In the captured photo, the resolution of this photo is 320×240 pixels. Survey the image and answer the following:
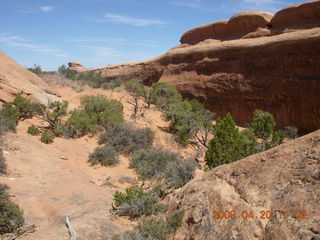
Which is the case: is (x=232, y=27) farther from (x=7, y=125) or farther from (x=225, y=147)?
(x=7, y=125)

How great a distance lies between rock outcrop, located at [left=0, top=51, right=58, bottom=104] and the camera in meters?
14.3

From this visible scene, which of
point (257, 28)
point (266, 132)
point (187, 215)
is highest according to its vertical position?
point (257, 28)

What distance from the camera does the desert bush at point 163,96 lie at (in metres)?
19.8

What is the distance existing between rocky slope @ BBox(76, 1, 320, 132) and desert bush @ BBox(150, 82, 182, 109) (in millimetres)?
2641

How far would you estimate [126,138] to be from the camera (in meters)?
12.8

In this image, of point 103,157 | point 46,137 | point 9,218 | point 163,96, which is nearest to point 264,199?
point 9,218

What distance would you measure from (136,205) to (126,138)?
24.0ft

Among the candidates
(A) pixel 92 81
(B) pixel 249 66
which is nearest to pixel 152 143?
(B) pixel 249 66

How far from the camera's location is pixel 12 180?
7.29m

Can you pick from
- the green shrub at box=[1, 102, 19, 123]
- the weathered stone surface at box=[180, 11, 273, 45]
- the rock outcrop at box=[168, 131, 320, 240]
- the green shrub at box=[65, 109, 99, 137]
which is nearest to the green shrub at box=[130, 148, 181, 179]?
the green shrub at box=[65, 109, 99, 137]

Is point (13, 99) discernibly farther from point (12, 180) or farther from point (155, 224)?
point (155, 224)

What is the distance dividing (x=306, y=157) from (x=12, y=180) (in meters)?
7.35

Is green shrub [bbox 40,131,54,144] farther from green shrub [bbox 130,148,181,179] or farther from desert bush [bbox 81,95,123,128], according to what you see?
green shrub [bbox 130,148,181,179]
